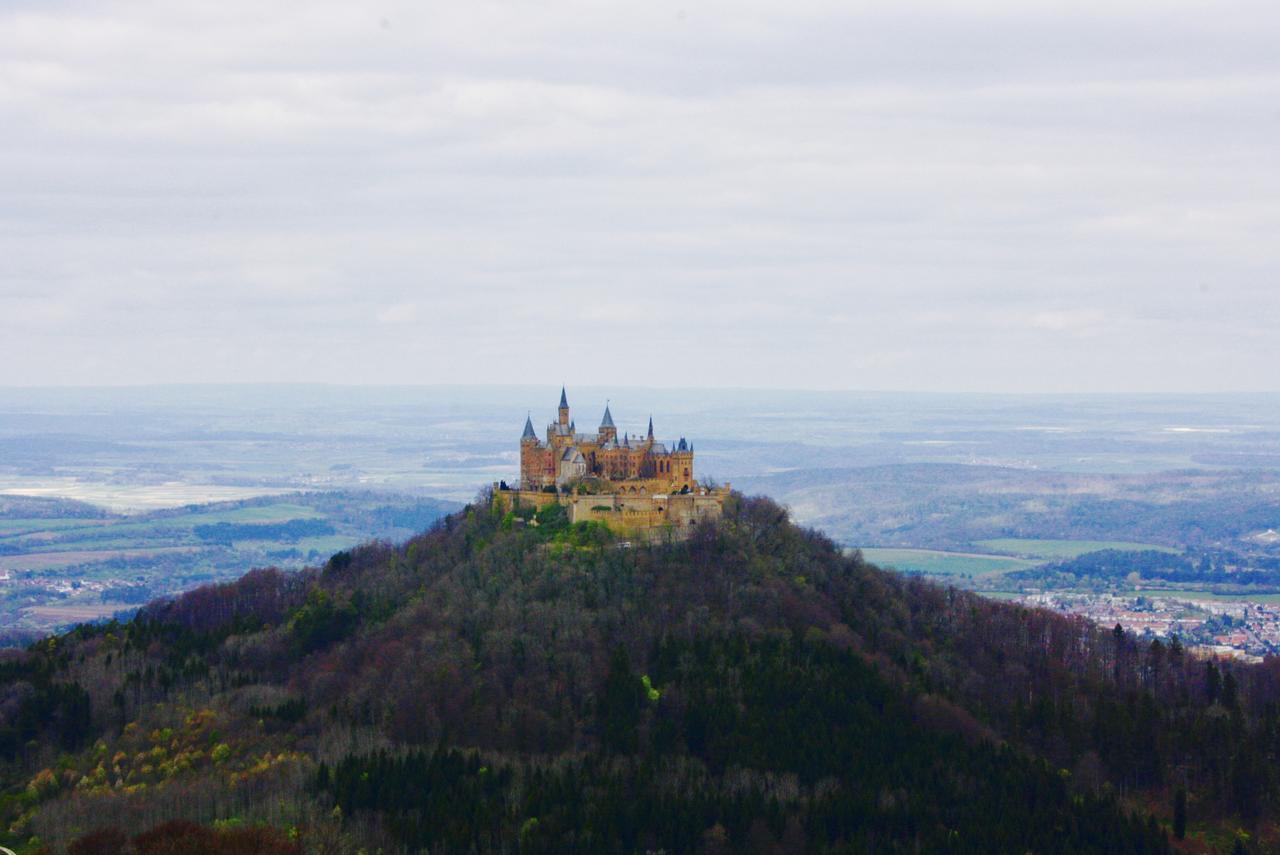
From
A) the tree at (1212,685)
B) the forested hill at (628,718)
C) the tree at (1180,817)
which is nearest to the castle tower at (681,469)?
the forested hill at (628,718)

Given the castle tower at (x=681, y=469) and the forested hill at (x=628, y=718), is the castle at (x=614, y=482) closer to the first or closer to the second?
the castle tower at (x=681, y=469)

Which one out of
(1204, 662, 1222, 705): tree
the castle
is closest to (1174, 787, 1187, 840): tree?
(1204, 662, 1222, 705): tree

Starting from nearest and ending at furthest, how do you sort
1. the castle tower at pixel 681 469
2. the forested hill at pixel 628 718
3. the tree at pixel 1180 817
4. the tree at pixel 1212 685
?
the forested hill at pixel 628 718 < the tree at pixel 1180 817 < the tree at pixel 1212 685 < the castle tower at pixel 681 469

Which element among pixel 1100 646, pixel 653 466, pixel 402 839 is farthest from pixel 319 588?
pixel 1100 646

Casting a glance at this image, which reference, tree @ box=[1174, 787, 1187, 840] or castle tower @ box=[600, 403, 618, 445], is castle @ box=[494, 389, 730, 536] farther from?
tree @ box=[1174, 787, 1187, 840]

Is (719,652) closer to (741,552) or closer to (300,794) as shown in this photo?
(741,552)
